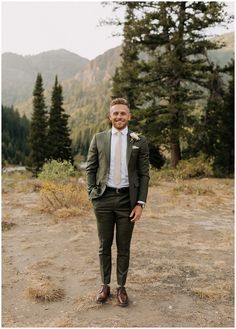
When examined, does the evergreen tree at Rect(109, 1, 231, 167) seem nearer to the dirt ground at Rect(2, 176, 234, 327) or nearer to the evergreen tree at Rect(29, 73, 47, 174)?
the dirt ground at Rect(2, 176, 234, 327)

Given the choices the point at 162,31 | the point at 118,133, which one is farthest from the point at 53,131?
the point at 118,133

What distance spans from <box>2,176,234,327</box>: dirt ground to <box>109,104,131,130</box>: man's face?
2.40 meters

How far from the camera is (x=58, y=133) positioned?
156 feet

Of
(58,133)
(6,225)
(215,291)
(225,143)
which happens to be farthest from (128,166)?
(58,133)

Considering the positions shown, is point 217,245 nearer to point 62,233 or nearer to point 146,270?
point 146,270

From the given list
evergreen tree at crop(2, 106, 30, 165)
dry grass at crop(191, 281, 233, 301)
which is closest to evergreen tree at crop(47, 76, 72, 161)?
dry grass at crop(191, 281, 233, 301)

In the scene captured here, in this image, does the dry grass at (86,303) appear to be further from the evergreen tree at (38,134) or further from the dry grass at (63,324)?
the evergreen tree at (38,134)

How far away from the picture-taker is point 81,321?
5184 millimetres

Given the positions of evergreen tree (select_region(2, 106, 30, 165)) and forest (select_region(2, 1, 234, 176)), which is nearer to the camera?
forest (select_region(2, 1, 234, 176))

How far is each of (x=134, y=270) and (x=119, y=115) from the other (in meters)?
2.87

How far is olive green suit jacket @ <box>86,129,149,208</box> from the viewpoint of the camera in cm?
556

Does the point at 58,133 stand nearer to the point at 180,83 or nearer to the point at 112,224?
the point at 180,83

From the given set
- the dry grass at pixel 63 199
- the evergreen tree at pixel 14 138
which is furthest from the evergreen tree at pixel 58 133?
the evergreen tree at pixel 14 138

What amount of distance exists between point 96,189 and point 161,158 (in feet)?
102
